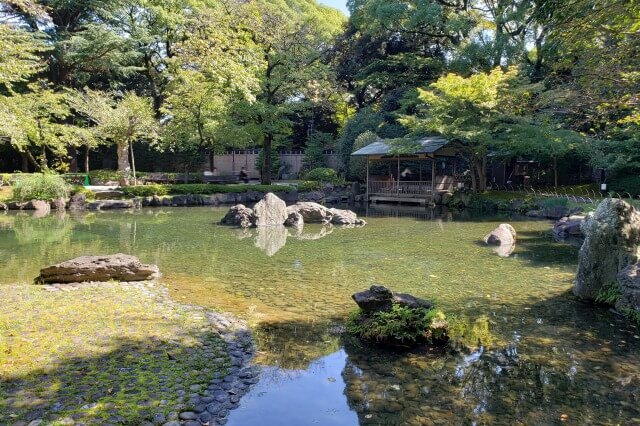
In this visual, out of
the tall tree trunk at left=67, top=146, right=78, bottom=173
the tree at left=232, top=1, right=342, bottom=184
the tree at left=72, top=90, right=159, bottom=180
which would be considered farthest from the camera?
the tall tree trunk at left=67, top=146, right=78, bottom=173

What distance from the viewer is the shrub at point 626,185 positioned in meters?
21.4

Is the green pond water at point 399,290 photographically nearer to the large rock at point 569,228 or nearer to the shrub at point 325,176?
the large rock at point 569,228

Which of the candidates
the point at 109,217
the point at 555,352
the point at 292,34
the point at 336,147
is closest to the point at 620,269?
the point at 555,352

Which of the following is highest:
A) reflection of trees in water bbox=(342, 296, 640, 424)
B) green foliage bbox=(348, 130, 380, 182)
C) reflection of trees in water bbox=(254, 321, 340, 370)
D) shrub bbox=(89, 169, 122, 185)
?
green foliage bbox=(348, 130, 380, 182)

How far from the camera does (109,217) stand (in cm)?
1791

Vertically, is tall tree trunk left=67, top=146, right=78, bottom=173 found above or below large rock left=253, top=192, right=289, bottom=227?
above

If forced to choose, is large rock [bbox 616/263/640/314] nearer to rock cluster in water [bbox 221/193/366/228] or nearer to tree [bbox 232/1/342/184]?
rock cluster in water [bbox 221/193/366/228]

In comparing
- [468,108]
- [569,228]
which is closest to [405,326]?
[569,228]

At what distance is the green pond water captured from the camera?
395 centimetres

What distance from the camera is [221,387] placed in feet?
13.3

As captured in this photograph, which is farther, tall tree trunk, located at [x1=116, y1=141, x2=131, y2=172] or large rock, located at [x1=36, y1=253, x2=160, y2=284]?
tall tree trunk, located at [x1=116, y1=141, x2=131, y2=172]

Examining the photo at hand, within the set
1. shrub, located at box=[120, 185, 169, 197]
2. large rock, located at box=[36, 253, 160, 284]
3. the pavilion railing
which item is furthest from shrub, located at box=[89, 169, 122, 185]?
large rock, located at box=[36, 253, 160, 284]

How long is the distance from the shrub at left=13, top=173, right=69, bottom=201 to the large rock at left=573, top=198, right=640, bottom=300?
20.4 m

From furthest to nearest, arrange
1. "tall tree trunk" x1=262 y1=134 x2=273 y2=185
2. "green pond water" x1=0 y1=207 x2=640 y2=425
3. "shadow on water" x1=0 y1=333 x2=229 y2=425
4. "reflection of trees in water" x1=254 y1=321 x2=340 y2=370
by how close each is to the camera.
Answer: "tall tree trunk" x1=262 y1=134 x2=273 y2=185 < "reflection of trees in water" x1=254 y1=321 x2=340 y2=370 < "green pond water" x1=0 y1=207 x2=640 y2=425 < "shadow on water" x1=0 y1=333 x2=229 y2=425
